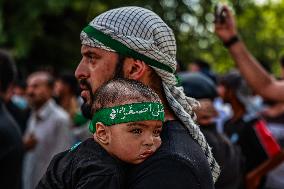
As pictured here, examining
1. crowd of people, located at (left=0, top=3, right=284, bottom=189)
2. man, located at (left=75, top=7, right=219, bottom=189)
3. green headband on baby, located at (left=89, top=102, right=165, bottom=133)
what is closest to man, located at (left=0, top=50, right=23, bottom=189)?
crowd of people, located at (left=0, top=3, right=284, bottom=189)

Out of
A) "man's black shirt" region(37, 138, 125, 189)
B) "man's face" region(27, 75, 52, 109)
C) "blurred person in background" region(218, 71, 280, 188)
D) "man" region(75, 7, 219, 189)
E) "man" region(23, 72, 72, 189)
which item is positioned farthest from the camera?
"man's face" region(27, 75, 52, 109)

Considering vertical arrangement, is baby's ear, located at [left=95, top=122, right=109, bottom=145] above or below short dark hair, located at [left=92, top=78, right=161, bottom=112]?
below

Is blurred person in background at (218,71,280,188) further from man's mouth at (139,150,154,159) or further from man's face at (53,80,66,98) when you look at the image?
man's mouth at (139,150,154,159)

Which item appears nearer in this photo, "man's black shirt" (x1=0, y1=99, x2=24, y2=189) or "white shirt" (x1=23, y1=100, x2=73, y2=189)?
"man's black shirt" (x1=0, y1=99, x2=24, y2=189)

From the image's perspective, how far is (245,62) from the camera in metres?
4.87

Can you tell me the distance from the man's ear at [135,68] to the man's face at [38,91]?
516 cm

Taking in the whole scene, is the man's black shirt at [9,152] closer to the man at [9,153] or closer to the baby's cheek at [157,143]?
the man at [9,153]

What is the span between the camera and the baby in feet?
7.91

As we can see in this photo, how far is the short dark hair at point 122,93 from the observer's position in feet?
8.13

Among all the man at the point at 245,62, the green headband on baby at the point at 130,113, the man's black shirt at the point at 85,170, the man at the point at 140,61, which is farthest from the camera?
the man at the point at 245,62

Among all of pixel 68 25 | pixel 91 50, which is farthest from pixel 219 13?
pixel 68 25

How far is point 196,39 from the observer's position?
46.7 feet

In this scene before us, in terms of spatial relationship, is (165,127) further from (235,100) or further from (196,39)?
(196,39)

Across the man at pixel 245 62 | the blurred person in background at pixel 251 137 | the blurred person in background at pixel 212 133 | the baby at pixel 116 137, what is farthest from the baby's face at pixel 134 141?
the blurred person in background at pixel 251 137
